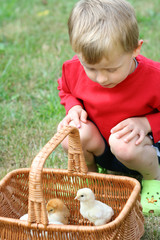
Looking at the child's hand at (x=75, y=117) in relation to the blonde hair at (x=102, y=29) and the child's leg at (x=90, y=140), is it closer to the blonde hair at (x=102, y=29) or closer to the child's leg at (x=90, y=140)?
the child's leg at (x=90, y=140)

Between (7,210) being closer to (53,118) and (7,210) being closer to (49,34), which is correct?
(53,118)

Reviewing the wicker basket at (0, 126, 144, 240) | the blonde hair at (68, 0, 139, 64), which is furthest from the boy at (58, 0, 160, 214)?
the wicker basket at (0, 126, 144, 240)

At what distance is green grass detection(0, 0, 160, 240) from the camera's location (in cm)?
206

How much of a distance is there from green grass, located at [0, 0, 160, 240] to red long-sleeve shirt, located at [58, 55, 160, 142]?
38cm

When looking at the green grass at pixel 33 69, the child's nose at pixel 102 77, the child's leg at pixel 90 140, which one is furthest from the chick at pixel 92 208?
the child's nose at pixel 102 77

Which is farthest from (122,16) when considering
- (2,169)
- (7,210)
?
(2,169)

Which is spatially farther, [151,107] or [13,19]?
[13,19]

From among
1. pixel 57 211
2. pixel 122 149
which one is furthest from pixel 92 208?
pixel 122 149

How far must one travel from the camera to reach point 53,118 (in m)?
2.27

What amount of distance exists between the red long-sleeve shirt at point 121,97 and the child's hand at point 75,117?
0.11 ft

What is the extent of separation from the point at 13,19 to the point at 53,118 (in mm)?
1679

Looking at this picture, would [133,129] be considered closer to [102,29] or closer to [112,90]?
[112,90]

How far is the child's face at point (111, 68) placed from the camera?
1335mm

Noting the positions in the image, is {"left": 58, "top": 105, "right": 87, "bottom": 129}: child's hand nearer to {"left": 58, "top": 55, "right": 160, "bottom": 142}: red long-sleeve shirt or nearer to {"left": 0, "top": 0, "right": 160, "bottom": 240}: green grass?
{"left": 58, "top": 55, "right": 160, "bottom": 142}: red long-sleeve shirt
